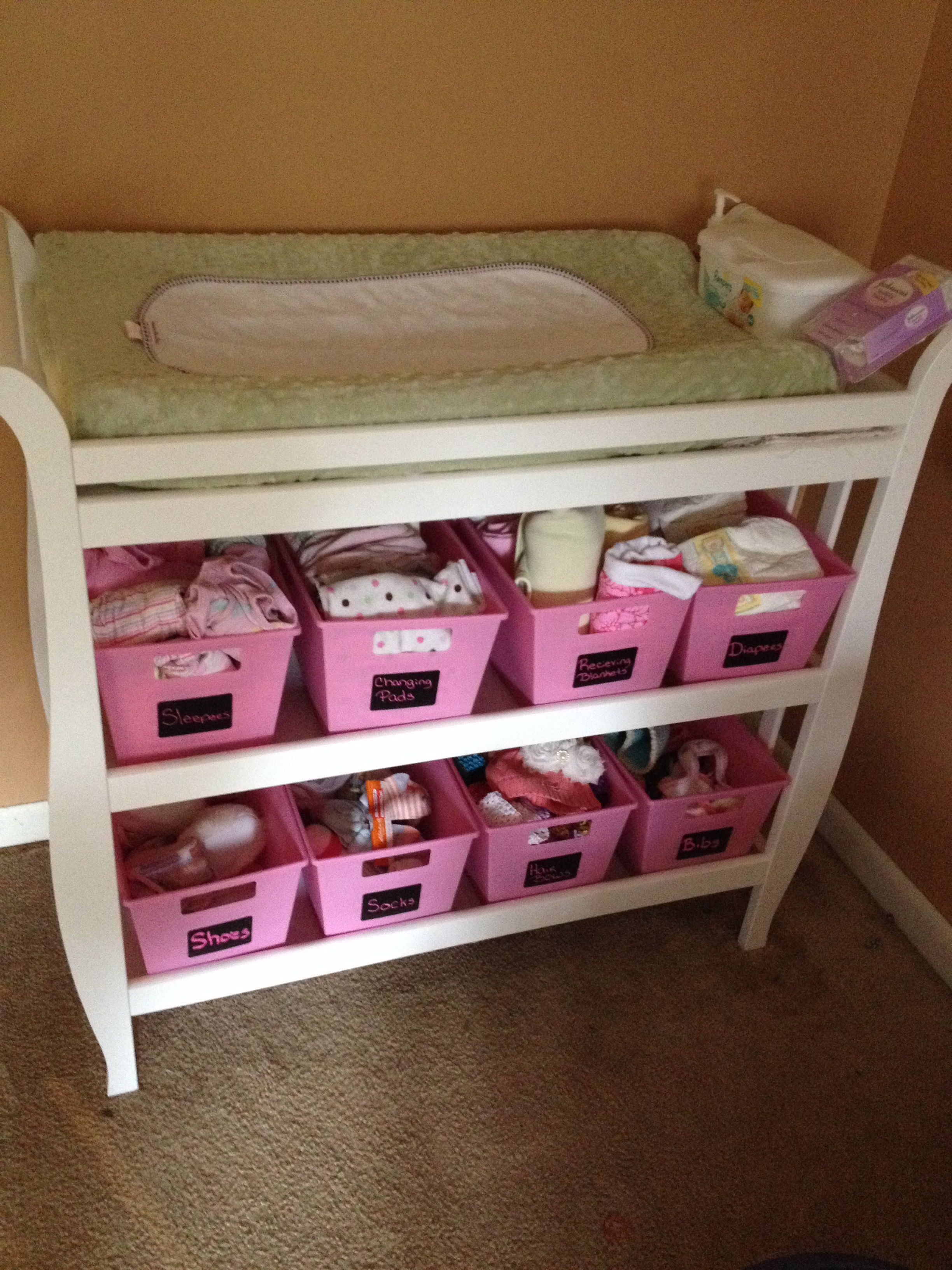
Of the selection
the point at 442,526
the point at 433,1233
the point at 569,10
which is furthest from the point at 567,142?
the point at 433,1233

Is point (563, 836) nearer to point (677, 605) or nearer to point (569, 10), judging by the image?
point (677, 605)

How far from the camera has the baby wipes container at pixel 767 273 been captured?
4.37 ft

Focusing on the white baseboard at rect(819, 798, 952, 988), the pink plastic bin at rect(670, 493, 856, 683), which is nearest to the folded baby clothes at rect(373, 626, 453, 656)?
the pink plastic bin at rect(670, 493, 856, 683)

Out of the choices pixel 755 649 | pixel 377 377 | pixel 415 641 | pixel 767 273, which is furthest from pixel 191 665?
pixel 767 273

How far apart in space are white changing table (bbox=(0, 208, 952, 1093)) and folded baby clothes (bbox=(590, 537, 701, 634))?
0.33ft

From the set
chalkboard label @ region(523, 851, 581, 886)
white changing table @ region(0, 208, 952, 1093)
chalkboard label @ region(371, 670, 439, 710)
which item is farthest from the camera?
chalkboard label @ region(523, 851, 581, 886)

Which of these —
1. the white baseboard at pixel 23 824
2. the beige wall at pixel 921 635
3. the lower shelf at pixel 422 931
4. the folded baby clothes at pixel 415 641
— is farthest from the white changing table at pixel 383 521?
the white baseboard at pixel 23 824

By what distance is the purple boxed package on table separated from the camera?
1.23 metres

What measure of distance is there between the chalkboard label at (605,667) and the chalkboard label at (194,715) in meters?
0.42

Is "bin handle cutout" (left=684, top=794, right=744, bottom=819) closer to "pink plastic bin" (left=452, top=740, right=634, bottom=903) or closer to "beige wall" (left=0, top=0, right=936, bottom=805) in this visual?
"pink plastic bin" (left=452, top=740, right=634, bottom=903)

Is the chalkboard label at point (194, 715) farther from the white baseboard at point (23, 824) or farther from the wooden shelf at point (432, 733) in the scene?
the white baseboard at point (23, 824)

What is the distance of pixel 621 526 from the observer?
1.39 m

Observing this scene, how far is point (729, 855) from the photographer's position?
64.7 inches

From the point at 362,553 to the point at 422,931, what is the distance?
20.3 inches
